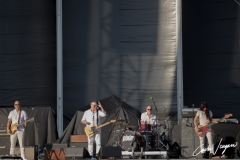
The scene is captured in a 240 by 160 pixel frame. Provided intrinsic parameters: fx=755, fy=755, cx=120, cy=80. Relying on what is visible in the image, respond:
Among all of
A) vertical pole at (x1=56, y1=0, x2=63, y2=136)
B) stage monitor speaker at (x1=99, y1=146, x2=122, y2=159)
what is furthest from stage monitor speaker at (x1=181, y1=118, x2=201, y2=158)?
vertical pole at (x1=56, y1=0, x2=63, y2=136)

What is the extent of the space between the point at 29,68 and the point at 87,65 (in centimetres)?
204

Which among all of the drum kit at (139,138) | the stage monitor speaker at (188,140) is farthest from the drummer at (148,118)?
the stage monitor speaker at (188,140)

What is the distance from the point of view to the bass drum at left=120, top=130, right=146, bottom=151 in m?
21.2

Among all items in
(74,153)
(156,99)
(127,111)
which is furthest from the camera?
(156,99)

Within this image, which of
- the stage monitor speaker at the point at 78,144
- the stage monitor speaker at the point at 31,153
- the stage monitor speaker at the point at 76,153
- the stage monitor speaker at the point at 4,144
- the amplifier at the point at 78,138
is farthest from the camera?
the amplifier at the point at 78,138

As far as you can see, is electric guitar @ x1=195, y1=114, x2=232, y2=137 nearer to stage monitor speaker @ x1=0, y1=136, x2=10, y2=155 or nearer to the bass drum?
the bass drum

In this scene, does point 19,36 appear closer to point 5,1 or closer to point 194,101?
point 5,1

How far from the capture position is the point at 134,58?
2650 cm

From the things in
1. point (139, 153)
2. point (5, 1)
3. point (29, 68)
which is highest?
point (5, 1)

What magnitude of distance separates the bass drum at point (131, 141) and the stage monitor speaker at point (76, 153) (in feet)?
5.61

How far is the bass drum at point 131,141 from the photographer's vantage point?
836 inches

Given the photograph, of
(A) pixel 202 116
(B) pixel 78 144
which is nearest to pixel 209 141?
(A) pixel 202 116

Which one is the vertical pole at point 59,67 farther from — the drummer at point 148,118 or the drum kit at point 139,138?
the drummer at point 148,118

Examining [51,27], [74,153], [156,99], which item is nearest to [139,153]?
[74,153]
